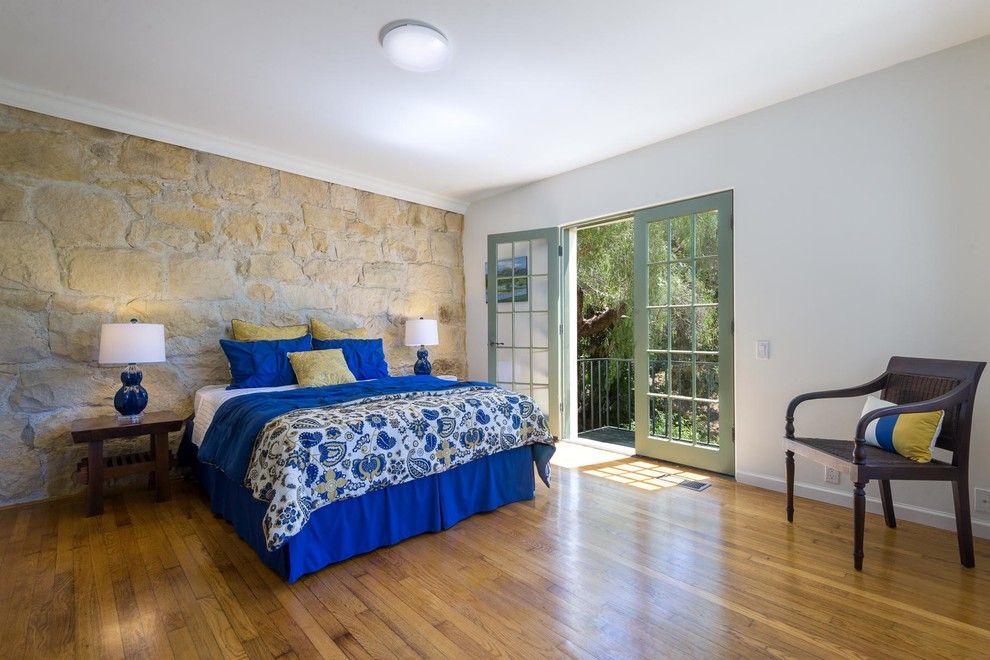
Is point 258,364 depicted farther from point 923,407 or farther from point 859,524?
point 923,407

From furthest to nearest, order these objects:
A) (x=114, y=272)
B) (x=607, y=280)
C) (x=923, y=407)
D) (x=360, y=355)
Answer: (x=607, y=280), (x=360, y=355), (x=114, y=272), (x=923, y=407)

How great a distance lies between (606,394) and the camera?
5688mm

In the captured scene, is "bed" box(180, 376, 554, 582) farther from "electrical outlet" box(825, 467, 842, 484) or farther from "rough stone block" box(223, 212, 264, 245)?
"electrical outlet" box(825, 467, 842, 484)

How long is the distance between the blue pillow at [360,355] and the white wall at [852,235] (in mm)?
2595

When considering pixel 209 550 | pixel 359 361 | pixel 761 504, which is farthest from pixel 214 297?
pixel 761 504

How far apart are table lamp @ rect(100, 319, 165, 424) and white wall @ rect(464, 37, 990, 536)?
11.3 ft

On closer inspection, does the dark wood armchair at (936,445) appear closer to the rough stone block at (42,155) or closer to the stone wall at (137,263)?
the stone wall at (137,263)

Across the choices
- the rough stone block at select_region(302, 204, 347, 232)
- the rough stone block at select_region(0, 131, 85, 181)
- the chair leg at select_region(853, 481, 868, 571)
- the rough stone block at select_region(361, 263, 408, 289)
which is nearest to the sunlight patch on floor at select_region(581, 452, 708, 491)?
the chair leg at select_region(853, 481, 868, 571)

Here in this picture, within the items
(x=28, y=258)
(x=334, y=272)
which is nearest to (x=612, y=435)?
(x=334, y=272)

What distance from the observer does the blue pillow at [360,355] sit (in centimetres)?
370

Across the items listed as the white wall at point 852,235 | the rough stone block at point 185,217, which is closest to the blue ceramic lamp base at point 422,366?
the rough stone block at point 185,217

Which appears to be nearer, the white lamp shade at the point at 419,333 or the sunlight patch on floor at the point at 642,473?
the sunlight patch on floor at the point at 642,473

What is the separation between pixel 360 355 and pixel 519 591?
2398 mm

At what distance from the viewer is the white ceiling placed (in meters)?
2.09
